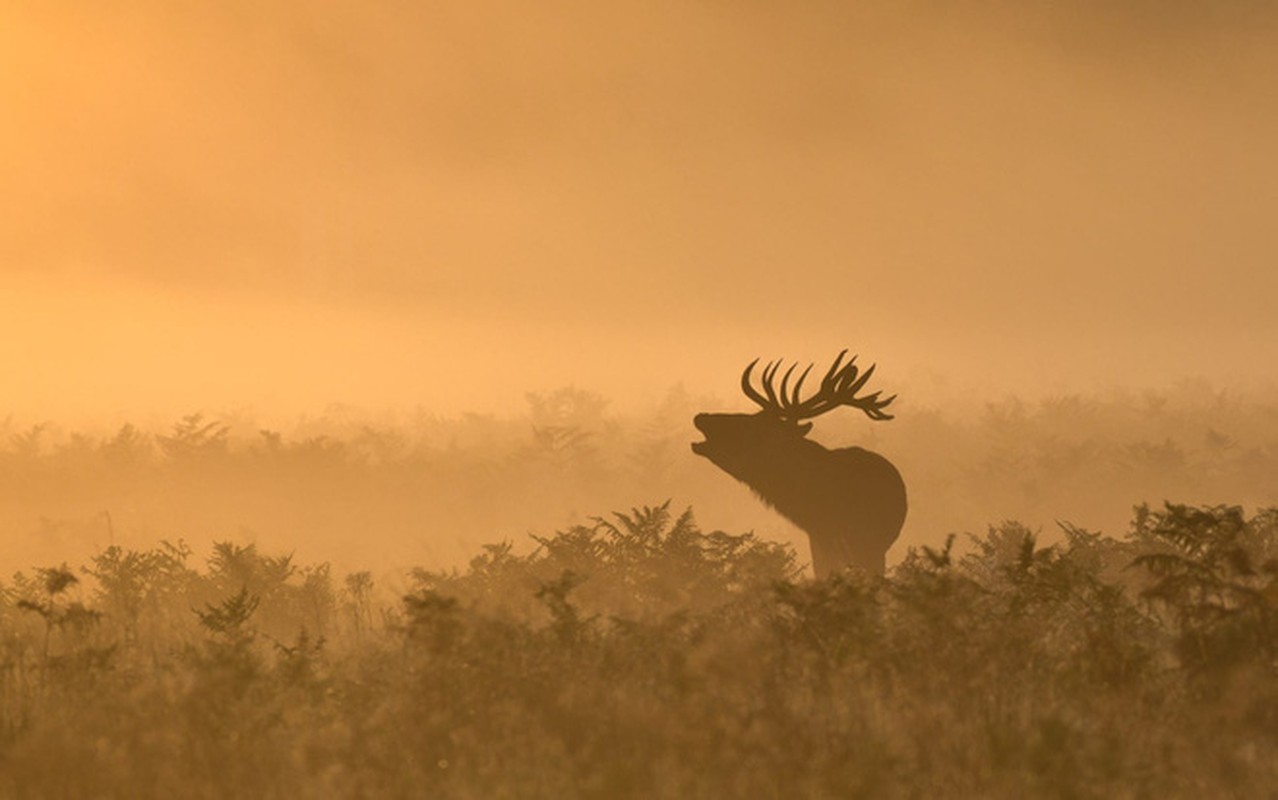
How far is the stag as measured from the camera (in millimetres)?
12391

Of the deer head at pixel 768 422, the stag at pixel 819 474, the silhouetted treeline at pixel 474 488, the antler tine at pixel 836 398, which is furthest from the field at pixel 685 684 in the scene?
the silhouetted treeline at pixel 474 488

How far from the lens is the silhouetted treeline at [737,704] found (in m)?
6.27

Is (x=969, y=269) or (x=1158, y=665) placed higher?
(x=969, y=269)

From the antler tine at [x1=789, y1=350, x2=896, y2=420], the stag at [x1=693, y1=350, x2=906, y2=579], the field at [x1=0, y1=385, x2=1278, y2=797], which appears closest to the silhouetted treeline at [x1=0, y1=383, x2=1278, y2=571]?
the stag at [x1=693, y1=350, x2=906, y2=579]

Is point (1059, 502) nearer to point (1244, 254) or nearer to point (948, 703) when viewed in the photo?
point (948, 703)

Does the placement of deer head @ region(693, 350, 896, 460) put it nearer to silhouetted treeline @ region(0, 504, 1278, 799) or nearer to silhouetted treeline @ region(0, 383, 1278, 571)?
silhouetted treeline @ region(0, 504, 1278, 799)

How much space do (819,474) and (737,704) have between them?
5683 mm

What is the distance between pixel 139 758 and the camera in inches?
267

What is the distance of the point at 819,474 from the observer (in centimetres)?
1245

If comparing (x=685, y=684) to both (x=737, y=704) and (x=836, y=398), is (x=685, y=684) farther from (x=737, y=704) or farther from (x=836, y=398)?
(x=836, y=398)

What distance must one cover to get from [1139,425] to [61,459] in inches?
887

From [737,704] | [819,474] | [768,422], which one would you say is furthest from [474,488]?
[737,704]

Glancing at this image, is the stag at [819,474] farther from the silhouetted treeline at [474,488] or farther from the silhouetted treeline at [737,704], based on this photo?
the silhouetted treeline at [474,488]

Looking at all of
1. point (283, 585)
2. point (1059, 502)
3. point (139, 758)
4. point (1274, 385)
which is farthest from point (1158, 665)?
point (1274, 385)
